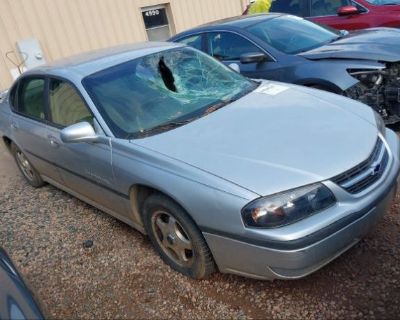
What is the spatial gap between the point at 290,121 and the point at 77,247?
2.05 meters

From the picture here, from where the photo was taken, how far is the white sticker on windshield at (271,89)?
3268mm

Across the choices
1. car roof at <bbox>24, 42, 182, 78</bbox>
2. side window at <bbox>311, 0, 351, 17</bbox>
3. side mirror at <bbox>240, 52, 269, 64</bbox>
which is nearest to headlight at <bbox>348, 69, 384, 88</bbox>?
side mirror at <bbox>240, 52, 269, 64</bbox>

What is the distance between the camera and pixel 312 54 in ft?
14.6

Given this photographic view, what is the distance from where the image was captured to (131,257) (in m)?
3.14

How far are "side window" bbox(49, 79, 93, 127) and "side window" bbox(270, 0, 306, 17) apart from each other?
16.0ft

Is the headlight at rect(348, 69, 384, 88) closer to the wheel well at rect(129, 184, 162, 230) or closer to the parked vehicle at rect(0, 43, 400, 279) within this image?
the parked vehicle at rect(0, 43, 400, 279)

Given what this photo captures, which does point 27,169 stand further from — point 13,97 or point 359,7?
point 359,7

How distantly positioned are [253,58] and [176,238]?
2650 millimetres

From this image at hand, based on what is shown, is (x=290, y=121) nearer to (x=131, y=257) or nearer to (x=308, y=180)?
(x=308, y=180)

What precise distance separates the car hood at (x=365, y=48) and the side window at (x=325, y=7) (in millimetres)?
1893

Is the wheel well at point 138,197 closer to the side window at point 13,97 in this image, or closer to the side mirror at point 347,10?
the side window at point 13,97

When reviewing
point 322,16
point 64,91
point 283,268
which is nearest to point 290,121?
point 283,268

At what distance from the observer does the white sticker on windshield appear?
3.27 meters

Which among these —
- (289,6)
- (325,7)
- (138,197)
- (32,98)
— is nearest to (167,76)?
(138,197)
